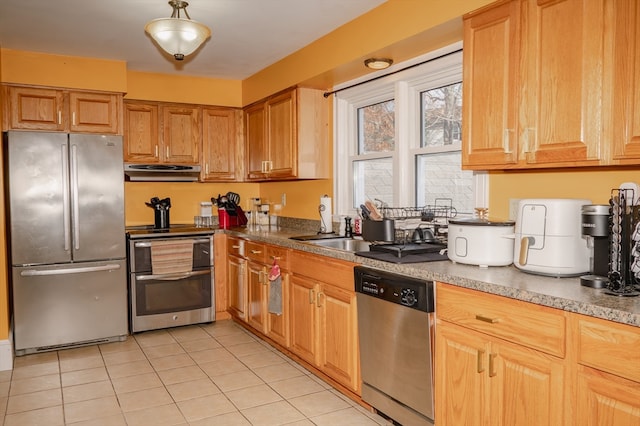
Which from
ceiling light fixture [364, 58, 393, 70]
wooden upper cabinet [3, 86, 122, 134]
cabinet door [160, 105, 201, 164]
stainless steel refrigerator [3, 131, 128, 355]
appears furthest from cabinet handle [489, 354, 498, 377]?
cabinet door [160, 105, 201, 164]

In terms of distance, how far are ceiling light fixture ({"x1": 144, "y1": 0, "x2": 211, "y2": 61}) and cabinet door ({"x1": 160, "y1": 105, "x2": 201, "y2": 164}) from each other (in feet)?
6.79

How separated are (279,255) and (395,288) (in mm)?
1413

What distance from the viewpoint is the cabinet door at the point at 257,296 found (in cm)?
391

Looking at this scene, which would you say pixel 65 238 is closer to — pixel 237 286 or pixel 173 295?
pixel 173 295

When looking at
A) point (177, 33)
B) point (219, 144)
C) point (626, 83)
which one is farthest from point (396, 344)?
point (219, 144)

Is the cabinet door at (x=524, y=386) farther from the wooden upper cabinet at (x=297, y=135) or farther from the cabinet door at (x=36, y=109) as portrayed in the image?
the cabinet door at (x=36, y=109)

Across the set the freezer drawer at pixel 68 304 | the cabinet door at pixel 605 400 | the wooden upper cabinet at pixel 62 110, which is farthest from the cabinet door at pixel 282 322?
the cabinet door at pixel 605 400

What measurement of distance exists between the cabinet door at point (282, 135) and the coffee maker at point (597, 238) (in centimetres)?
256

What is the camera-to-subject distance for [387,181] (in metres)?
3.69

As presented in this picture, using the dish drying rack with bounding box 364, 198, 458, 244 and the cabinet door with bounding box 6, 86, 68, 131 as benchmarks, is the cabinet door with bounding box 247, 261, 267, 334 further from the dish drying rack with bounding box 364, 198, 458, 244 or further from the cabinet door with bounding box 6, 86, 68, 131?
the cabinet door with bounding box 6, 86, 68, 131

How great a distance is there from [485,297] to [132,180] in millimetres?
3755

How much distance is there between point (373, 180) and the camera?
3.86m

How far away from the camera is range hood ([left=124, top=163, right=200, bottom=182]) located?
4.57 metres

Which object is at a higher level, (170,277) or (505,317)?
(505,317)
